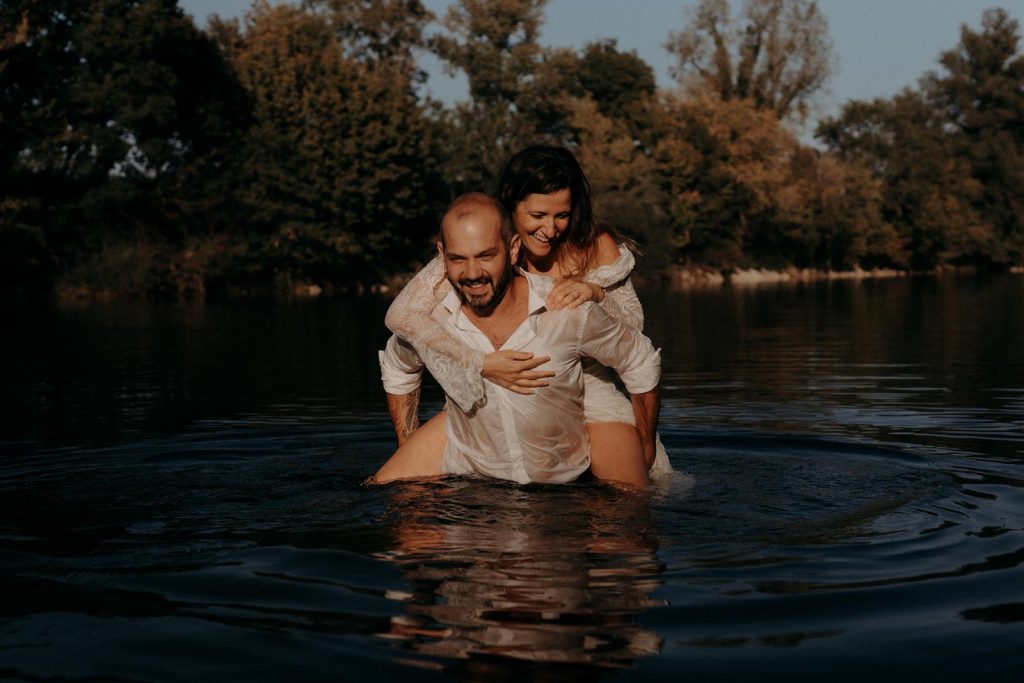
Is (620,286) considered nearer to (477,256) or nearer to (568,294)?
(568,294)

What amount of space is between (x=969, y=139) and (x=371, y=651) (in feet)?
266

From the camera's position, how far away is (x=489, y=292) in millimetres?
5457

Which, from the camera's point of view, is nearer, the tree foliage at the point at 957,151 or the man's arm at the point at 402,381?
the man's arm at the point at 402,381

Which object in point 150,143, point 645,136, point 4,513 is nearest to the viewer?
point 4,513

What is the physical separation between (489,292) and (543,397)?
0.60 m

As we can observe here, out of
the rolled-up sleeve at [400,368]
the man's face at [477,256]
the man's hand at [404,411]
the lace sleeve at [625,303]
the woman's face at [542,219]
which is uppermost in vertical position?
the woman's face at [542,219]

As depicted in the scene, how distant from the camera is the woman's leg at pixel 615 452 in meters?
6.10

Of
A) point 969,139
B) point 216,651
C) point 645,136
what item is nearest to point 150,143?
point 645,136

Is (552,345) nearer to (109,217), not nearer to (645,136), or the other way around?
(109,217)

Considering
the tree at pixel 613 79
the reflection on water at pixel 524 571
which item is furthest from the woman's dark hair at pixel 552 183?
the tree at pixel 613 79

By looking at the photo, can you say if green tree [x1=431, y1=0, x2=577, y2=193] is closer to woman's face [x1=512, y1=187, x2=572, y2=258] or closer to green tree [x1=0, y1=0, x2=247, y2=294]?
green tree [x1=0, y1=0, x2=247, y2=294]

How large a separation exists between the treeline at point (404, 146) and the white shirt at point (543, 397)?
34524mm

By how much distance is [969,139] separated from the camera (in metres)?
77.9

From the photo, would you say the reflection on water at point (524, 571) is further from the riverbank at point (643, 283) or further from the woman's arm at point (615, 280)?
the riverbank at point (643, 283)
